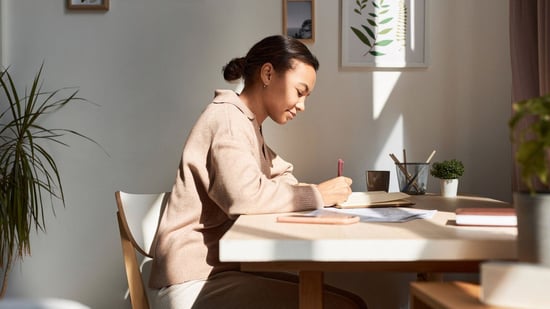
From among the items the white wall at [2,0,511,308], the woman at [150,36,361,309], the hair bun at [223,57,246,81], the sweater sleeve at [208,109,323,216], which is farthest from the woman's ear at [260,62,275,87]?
the white wall at [2,0,511,308]

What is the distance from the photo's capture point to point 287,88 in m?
2.12

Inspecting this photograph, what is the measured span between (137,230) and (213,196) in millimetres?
442

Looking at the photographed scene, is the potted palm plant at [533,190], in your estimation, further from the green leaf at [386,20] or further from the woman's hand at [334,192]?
the green leaf at [386,20]

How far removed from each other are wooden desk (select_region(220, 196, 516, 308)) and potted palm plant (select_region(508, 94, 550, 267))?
0.16m

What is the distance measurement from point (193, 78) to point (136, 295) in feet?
3.95

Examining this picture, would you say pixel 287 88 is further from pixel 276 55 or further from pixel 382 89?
pixel 382 89

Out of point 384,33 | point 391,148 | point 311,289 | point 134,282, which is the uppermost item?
point 384,33

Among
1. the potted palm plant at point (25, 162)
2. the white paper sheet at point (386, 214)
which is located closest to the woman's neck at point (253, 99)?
the white paper sheet at point (386, 214)

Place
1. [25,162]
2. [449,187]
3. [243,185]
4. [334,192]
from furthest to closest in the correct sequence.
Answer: [25,162]
[449,187]
[334,192]
[243,185]

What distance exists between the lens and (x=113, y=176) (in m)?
2.92

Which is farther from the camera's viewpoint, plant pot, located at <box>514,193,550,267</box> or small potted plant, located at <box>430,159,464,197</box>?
small potted plant, located at <box>430,159,464,197</box>

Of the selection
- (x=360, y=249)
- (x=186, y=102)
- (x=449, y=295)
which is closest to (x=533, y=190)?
(x=449, y=295)

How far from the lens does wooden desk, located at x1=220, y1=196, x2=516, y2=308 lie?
1.20m

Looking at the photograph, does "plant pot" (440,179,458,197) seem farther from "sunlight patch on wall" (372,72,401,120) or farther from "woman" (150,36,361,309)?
"woman" (150,36,361,309)
